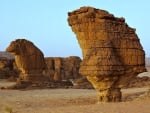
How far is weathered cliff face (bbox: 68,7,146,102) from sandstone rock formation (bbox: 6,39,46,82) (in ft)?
53.7

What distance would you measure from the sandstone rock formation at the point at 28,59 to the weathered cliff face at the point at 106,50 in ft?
53.7

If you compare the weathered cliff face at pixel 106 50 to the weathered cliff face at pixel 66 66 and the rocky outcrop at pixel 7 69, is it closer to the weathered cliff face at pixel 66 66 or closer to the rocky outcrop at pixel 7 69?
the rocky outcrop at pixel 7 69

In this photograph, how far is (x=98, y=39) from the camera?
59.8ft

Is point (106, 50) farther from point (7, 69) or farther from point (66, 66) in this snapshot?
point (66, 66)

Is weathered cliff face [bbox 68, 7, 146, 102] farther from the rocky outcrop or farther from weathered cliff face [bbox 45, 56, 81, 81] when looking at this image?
weathered cliff face [bbox 45, 56, 81, 81]

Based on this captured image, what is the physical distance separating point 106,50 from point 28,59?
18.1 meters

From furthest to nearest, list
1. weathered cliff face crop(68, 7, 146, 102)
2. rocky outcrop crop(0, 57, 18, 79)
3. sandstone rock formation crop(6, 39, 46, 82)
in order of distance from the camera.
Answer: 1. rocky outcrop crop(0, 57, 18, 79)
2. sandstone rock formation crop(6, 39, 46, 82)
3. weathered cliff face crop(68, 7, 146, 102)

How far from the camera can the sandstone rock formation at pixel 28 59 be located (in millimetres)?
34812

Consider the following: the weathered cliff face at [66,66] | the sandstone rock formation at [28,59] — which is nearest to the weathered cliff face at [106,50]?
the sandstone rock formation at [28,59]

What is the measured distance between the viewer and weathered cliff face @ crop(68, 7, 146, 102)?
1794cm

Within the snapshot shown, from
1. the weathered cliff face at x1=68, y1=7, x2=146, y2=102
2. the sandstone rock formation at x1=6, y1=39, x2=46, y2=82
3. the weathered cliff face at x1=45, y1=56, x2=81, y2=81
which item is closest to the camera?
Result: the weathered cliff face at x1=68, y1=7, x2=146, y2=102

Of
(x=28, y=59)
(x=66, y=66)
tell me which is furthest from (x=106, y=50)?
(x=66, y=66)

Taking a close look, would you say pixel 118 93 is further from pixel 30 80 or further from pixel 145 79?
pixel 145 79

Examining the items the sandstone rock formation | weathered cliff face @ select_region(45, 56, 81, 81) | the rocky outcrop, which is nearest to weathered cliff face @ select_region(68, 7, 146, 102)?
the sandstone rock formation
